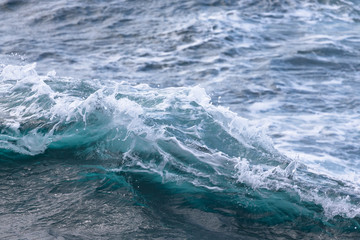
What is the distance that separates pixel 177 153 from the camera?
11.8 feet

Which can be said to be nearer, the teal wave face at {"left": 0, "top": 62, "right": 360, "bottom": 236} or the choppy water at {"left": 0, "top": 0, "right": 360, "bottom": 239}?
the choppy water at {"left": 0, "top": 0, "right": 360, "bottom": 239}

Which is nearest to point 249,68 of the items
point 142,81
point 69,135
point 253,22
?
point 142,81

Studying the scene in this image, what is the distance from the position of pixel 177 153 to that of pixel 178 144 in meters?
0.11

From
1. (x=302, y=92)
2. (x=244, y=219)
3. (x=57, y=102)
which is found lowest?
(x=302, y=92)

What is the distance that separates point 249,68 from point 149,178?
3914 mm

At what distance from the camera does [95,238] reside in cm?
272

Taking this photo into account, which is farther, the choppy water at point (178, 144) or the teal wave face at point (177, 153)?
the teal wave face at point (177, 153)

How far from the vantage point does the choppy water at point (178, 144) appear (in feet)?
9.83

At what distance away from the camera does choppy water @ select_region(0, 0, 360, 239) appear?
9.83 ft

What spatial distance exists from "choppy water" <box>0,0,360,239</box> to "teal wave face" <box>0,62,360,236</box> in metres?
0.01

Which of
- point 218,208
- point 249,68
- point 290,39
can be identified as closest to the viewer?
point 218,208

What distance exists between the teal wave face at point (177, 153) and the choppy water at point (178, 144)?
0.01 metres

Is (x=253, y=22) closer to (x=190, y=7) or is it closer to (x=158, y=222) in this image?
(x=190, y=7)

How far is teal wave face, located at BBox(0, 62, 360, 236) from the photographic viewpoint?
10.4 ft
